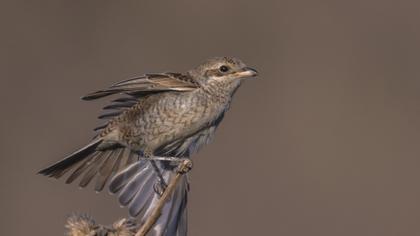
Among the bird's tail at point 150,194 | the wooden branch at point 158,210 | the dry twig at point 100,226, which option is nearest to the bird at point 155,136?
the bird's tail at point 150,194

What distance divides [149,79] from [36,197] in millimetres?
2769

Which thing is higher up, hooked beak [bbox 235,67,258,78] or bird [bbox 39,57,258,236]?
hooked beak [bbox 235,67,258,78]

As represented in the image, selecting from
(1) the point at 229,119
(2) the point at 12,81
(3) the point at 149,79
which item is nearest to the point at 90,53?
(2) the point at 12,81

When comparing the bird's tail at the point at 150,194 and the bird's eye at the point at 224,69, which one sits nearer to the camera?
the bird's tail at the point at 150,194

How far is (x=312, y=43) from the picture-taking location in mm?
9344

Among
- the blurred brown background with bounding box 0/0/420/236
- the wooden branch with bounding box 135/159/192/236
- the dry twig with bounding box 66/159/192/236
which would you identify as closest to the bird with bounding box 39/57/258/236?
Answer: the wooden branch with bounding box 135/159/192/236

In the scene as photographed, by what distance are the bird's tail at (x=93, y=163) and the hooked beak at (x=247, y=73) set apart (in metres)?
0.66

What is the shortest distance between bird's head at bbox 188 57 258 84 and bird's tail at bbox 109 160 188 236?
479mm

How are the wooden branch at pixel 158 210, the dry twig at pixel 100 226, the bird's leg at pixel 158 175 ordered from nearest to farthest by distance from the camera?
the wooden branch at pixel 158 210, the dry twig at pixel 100 226, the bird's leg at pixel 158 175

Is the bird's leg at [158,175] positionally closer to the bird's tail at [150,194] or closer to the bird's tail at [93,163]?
the bird's tail at [150,194]

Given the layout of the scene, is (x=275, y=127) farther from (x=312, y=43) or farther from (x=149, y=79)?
(x=149, y=79)

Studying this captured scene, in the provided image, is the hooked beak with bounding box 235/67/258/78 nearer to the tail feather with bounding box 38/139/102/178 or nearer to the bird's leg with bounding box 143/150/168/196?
the bird's leg with bounding box 143/150/168/196

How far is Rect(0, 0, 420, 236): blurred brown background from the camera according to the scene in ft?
25.1

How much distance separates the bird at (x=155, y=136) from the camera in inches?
193
